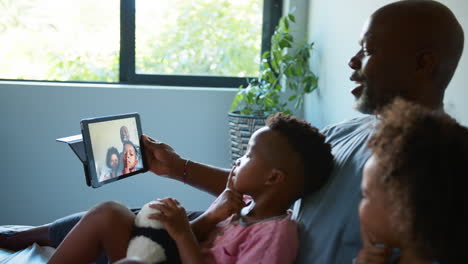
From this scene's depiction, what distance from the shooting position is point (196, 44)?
2.88 metres

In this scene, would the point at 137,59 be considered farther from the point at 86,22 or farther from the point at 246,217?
the point at 246,217

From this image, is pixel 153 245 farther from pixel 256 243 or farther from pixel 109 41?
pixel 109 41

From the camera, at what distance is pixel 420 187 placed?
703 millimetres

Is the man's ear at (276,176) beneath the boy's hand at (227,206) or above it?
above

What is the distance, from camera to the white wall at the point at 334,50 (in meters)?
2.05

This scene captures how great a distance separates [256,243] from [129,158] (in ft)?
2.06

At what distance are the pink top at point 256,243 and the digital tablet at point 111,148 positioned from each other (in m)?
0.41

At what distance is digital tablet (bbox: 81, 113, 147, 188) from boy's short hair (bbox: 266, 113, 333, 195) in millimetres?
556

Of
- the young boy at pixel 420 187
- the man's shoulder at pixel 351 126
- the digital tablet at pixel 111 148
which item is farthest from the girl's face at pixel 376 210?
the digital tablet at pixel 111 148

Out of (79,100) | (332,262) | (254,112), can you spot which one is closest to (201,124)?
(254,112)

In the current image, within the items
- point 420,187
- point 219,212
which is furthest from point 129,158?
point 420,187

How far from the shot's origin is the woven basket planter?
93.7 inches

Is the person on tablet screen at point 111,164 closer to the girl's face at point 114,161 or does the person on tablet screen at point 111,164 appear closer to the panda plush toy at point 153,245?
the girl's face at point 114,161

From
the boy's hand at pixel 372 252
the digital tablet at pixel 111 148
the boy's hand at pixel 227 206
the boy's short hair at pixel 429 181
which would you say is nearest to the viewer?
the boy's short hair at pixel 429 181
